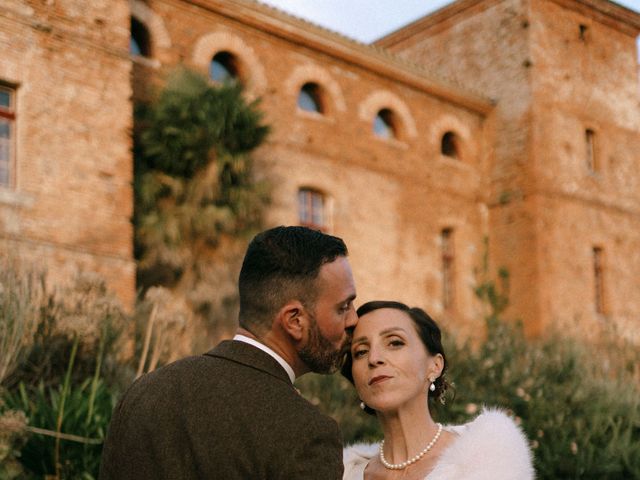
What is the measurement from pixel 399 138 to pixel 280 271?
16.7 m

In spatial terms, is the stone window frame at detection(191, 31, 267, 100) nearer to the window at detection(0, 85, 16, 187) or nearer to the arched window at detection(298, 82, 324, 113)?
the arched window at detection(298, 82, 324, 113)

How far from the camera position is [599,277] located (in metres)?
21.4

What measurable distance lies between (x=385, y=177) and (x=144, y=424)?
16.1 metres

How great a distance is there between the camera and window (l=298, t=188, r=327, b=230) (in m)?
17.2

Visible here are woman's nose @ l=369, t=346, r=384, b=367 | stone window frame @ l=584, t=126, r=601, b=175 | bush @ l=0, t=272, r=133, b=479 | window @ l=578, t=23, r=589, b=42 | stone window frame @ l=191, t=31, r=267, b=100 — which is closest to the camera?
woman's nose @ l=369, t=346, r=384, b=367

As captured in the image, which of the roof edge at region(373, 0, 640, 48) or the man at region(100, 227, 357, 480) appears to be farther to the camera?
the roof edge at region(373, 0, 640, 48)

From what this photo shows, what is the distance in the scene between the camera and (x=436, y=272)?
1942 centimetres

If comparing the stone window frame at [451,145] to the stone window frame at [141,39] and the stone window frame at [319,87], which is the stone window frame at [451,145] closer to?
the stone window frame at [319,87]

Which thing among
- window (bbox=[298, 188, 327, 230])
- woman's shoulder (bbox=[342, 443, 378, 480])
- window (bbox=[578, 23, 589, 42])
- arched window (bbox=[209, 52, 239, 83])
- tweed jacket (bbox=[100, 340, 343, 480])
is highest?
window (bbox=[578, 23, 589, 42])

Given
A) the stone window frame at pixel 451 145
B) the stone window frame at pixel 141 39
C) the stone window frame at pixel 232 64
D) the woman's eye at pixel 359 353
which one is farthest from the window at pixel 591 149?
the woman's eye at pixel 359 353

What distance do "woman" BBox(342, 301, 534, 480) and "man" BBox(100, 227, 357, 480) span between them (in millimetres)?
899

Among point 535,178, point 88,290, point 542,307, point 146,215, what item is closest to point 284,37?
point 146,215

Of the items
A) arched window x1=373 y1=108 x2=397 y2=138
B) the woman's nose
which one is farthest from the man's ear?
arched window x1=373 y1=108 x2=397 y2=138

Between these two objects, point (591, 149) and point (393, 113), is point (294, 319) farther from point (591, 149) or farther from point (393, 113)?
point (591, 149)
